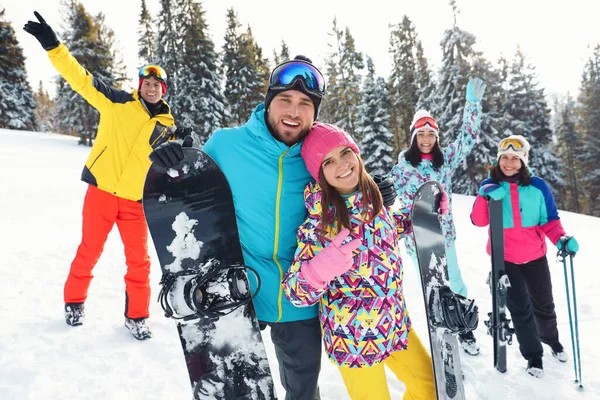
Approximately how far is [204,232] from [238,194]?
15.0 inches

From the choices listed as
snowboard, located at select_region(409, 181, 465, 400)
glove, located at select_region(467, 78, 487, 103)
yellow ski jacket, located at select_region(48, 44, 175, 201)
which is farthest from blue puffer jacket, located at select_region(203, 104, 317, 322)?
glove, located at select_region(467, 78, 487, 103)

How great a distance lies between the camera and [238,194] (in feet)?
6.78

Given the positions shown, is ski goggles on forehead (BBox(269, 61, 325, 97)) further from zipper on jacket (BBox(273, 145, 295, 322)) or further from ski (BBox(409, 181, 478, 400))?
ski (BBox(409, 181, 478, 400))

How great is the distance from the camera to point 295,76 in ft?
6.61

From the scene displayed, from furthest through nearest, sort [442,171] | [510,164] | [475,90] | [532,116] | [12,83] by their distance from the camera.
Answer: [12,83]
[532,116]
[475,90]
[442,171]
[510,164]

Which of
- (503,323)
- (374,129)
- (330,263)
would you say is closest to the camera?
(330,263)

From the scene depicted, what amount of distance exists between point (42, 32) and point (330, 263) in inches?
122

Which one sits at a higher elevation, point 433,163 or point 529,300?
point 433,163

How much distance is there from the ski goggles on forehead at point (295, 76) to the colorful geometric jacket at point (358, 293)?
1.94 ft

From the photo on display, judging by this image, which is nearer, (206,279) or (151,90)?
(206,279)

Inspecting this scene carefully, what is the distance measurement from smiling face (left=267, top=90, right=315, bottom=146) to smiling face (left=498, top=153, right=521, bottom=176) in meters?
2.12

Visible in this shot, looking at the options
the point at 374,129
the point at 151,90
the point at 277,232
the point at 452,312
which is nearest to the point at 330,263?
the point at 277,232

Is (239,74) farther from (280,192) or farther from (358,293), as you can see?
(358,293)

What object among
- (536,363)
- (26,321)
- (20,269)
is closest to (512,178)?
(536,363)
